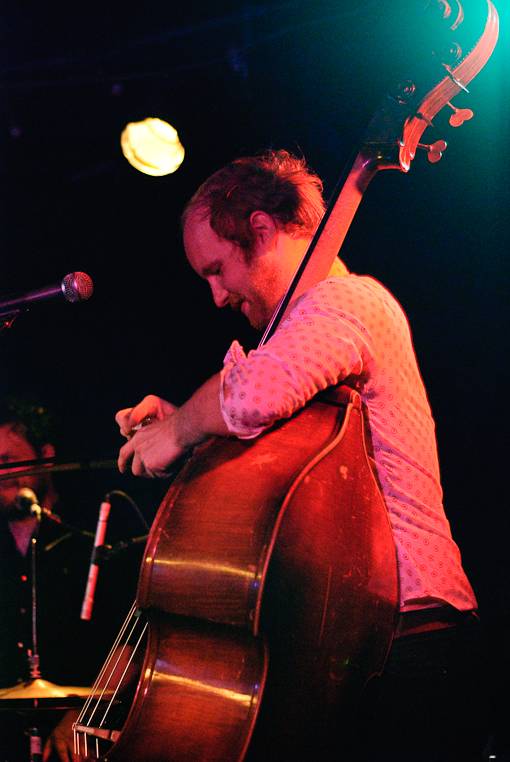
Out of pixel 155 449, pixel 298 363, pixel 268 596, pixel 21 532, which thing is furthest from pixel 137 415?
pixel 21 532

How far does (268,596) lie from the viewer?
96cm

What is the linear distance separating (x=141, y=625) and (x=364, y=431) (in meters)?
0.85

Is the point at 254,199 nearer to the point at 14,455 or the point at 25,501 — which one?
the point at 25,501

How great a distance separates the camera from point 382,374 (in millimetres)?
1290

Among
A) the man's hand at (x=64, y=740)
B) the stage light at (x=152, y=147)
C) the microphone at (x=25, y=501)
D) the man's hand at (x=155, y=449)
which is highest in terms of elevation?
the stage light at (x=152, y=147)

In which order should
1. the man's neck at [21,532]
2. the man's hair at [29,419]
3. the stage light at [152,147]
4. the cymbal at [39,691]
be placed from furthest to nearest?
1. the man's hair at [29,419]
2. the man's neck at [21,532]
3. the stage light at [152,147]
4. the cymbal at [39,691]

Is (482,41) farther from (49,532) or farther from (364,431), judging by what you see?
(49,532)

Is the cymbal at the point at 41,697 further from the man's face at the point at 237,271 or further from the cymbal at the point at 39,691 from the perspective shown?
the man's face at the point at 237,271

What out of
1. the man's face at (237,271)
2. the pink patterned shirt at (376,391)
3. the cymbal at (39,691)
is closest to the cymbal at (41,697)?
the cymbal at (39,691)

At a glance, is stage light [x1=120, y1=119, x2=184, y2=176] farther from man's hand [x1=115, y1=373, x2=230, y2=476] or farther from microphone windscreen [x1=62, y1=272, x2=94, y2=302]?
man's hand [x1=115, y1=373, x2=230, y2=476]

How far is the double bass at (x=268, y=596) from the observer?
0.97m

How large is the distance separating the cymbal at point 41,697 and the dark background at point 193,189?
A: 1173mm

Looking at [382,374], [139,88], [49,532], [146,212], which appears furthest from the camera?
[49,532]

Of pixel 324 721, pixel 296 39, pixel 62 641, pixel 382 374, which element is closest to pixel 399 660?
pixel 324 721
